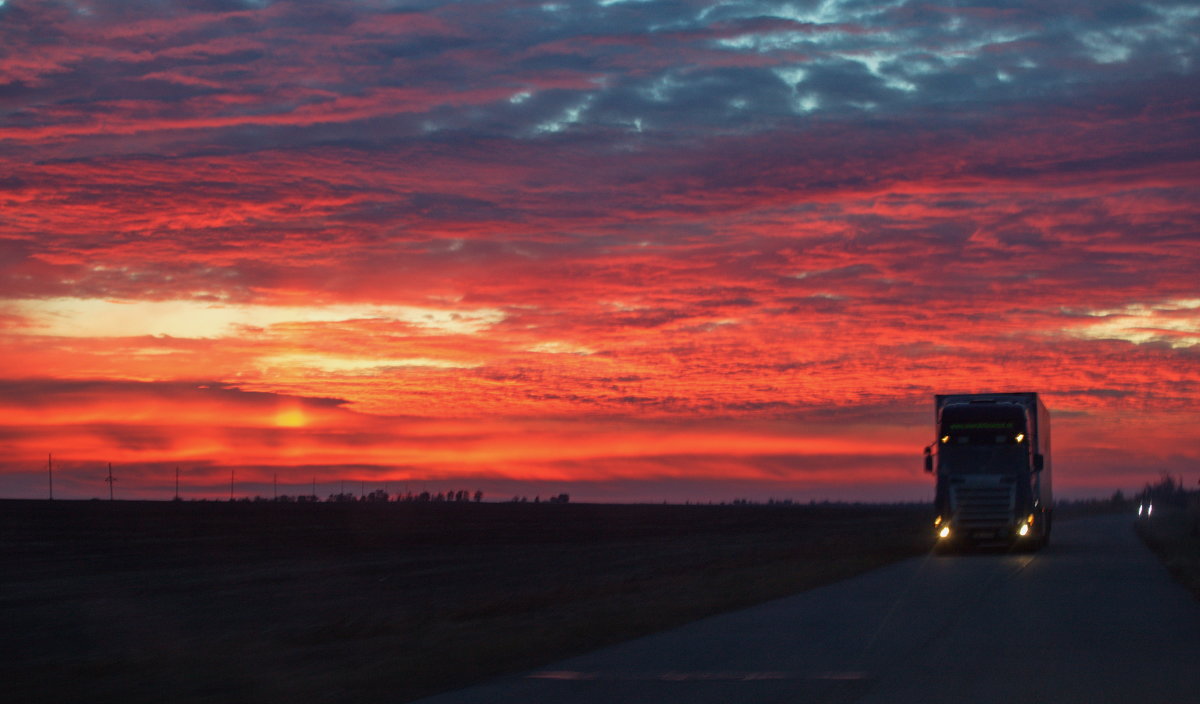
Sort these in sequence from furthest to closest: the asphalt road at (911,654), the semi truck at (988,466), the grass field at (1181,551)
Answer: the semi truck at (988,466) < the grass field at (1181,551) < the asphalt road at (911,654)

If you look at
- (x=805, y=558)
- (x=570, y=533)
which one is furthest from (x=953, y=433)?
(x=570, y=533)

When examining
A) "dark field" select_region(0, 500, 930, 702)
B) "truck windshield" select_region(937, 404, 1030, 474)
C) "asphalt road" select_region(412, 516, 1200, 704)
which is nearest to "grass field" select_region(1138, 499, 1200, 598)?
"asphalt road" select_region(412, 516, 1200, 704)

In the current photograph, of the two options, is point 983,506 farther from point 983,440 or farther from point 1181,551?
point 1181,551

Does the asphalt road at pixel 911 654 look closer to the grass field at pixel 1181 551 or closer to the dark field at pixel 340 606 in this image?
the dark field at pixel 340 606

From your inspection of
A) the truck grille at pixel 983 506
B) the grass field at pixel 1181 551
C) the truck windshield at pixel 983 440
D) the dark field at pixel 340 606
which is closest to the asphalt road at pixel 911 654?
the dark field at pixel 340 606

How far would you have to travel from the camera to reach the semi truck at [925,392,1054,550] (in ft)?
117

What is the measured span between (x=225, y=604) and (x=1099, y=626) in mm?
17126

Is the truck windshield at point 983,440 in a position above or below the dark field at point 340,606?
above

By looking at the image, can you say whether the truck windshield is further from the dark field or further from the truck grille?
the dark field

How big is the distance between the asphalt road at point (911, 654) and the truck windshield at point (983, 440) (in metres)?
12.4

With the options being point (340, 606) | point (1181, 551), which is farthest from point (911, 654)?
point (1181, 551)

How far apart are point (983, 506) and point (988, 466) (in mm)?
1130

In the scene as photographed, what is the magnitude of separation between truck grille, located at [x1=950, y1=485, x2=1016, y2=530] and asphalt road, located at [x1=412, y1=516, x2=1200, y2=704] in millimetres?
12334

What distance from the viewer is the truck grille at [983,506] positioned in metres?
35.8
